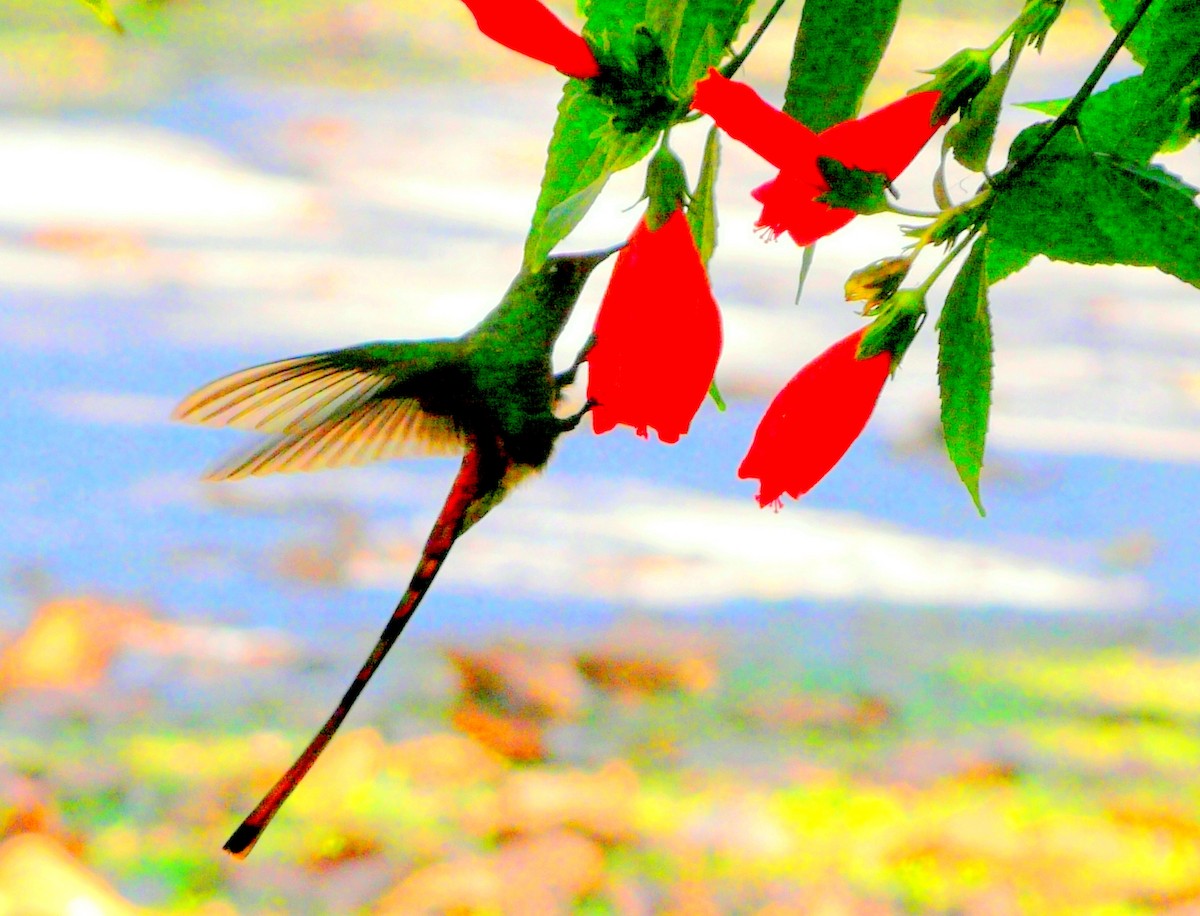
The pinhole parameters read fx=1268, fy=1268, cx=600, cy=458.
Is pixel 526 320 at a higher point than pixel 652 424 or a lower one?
higher

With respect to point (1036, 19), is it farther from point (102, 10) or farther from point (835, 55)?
point (102, 10)

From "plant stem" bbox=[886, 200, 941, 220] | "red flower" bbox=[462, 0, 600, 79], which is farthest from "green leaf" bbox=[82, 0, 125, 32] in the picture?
"plant stem" bbox=[886, 200, 941, 220]

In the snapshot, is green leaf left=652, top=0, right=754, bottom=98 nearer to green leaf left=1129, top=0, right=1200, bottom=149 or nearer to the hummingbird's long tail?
green leaf left=1129, top=0, right=1200, bottom=149

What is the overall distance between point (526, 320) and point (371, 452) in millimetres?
88

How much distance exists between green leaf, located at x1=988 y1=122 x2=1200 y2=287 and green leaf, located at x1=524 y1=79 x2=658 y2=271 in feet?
0.30

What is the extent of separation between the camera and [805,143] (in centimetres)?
30

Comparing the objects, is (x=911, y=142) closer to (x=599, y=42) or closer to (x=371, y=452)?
(x=599, y=42)

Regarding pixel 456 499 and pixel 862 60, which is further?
pixel 456 499

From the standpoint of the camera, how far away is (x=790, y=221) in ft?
1.04

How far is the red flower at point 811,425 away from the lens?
1.19 ft

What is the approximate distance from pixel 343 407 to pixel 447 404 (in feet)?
0.19

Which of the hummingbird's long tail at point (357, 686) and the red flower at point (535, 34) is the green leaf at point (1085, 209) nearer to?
the red flower at point (535, 34)

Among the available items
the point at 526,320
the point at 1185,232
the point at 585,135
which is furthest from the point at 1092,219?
the point at 526,320

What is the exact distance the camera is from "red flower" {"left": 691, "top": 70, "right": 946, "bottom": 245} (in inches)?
11.2
